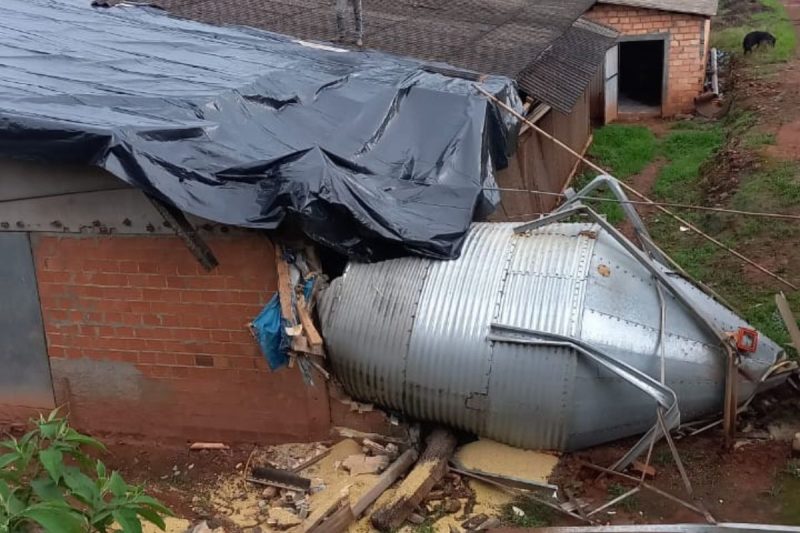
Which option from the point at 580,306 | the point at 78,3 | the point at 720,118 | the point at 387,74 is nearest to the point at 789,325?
the point at 580,306

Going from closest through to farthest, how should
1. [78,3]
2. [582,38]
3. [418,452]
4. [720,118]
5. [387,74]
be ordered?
[418,452], [387,74], [78,3], [582,38], [720,118]

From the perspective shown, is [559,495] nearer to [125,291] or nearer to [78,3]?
[125,291]

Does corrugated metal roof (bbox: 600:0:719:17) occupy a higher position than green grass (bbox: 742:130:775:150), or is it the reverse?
corrugated metal roof (bbox: 600:0:719:17)

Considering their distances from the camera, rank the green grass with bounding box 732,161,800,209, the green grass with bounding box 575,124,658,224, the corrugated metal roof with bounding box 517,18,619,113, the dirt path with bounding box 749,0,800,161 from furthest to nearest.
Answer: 1. the green grass with bounding box 575,124,658,224
2. the dirt path with bounding box 749,0,800,161
3. the green grass with bounding box 732,161,800,209
4. the corrugated metal roof with bounding box 517,18,619,113

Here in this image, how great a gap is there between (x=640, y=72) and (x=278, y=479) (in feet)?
58.5

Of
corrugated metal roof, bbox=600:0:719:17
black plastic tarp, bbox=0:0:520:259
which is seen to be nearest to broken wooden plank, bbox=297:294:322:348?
black plastic tarp, bbox=0:0:520:259

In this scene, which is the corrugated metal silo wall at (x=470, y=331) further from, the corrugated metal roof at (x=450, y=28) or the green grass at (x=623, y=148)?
the green grass at (x=623, y=148)

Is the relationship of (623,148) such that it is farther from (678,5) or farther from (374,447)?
(374,447)

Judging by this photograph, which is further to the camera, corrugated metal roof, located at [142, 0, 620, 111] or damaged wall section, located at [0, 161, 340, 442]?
corrugated metal roof, located at [142, 0, 620, 111]

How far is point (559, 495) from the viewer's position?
5.93m

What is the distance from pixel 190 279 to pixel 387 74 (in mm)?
3112

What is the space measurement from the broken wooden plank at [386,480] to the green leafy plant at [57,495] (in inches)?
90.6

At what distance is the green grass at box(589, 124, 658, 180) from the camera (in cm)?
1520

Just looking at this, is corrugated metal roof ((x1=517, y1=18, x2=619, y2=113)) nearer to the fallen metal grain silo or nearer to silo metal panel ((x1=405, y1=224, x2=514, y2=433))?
the fallen metal grain silo
